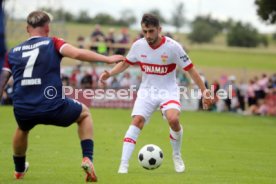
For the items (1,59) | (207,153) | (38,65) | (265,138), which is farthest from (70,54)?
(265,138)

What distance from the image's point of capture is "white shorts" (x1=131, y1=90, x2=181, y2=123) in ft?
37.5

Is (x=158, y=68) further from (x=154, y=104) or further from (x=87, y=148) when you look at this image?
(x=87, y=148)

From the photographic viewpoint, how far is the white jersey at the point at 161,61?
1147cm

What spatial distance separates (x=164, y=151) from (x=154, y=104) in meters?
3.99

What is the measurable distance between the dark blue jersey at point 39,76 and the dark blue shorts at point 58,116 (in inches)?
2.5

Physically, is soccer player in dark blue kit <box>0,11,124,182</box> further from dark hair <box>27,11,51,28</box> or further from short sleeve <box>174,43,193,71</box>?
short sleeve <box>174,43,193,71</box>

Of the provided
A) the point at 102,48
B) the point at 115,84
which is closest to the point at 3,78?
the point at 115,84

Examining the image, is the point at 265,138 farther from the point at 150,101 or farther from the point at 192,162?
the point at 150,101

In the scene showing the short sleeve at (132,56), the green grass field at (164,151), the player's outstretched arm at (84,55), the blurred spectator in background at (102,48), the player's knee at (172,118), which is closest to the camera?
the player's outstretched arm at (84,55)

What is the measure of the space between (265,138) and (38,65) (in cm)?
1250

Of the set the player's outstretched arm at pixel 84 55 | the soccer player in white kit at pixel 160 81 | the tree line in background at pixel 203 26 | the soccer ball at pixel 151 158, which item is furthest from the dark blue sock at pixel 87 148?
the tree line in background at pixel 203 26

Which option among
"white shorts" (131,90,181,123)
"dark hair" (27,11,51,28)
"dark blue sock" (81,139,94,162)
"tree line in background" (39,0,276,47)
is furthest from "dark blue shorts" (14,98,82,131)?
"tree line in background" (39,0,276,47)

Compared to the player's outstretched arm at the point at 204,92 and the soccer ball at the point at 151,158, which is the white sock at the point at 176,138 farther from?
the player's outstretched arm at the point at 204,92

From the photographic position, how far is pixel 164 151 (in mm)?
15383
